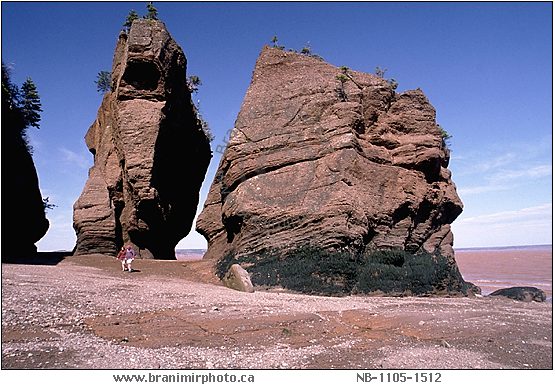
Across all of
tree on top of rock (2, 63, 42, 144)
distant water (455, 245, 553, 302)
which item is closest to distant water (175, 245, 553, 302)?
distant water (455, 245, 553, 302)

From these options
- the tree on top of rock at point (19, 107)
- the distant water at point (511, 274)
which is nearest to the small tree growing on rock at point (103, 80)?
the tree on top of rock at point (19, 107)

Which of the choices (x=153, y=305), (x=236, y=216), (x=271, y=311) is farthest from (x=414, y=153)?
(x=153, y=305)

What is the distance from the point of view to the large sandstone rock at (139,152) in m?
22.2

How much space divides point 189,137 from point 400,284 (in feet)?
57.8

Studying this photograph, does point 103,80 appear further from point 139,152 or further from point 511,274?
point 511,274

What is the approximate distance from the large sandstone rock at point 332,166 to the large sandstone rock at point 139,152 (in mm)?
5265

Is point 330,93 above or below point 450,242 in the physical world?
above

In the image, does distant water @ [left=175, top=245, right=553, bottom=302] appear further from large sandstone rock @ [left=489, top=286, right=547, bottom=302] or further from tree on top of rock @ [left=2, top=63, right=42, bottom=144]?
tree on top of rock @ [left=2, top=63, right=42, bottom=144]

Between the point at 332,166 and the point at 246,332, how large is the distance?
31.8 feet

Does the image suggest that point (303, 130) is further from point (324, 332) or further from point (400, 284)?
point (324, 332)

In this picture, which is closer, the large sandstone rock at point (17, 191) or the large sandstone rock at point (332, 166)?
the large sandstone rock at point (332, 166)

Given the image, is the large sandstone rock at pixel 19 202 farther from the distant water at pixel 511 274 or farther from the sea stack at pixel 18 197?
the distant water at pixel 511 274

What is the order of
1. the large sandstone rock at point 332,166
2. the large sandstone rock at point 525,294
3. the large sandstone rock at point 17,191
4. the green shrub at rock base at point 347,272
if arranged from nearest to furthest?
the green shrub at rock base at point 347,272, the large sandstone rock at point 332,166, the large sandstone rock at point 525,294, the large sandstone rock at point 17,191

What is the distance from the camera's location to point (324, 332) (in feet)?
24.4
